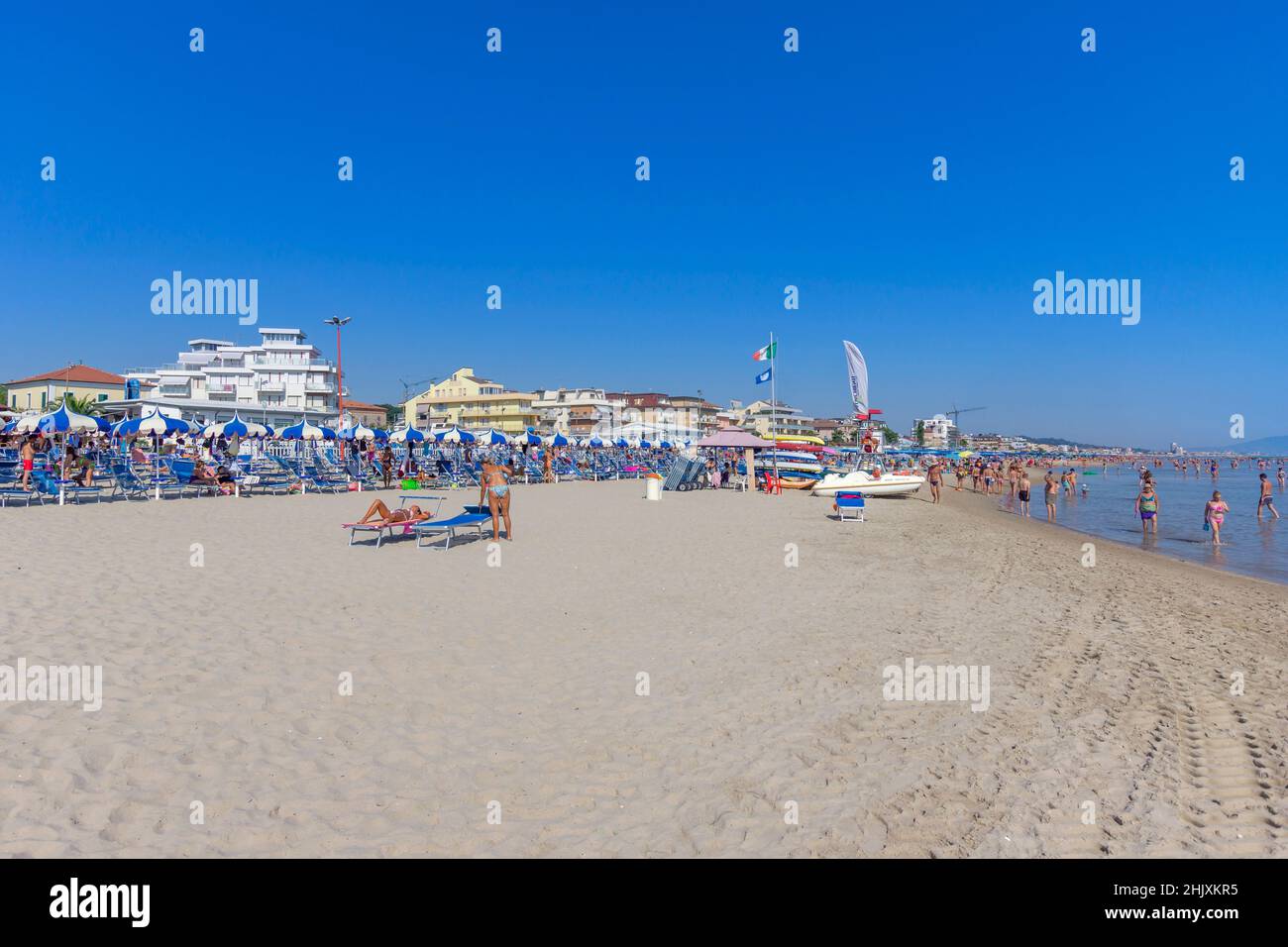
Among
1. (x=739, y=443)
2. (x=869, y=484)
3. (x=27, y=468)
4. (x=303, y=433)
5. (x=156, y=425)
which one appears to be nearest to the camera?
(x=27, y=468)

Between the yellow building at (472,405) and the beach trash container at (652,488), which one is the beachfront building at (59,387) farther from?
the beach trash container at (652,488)

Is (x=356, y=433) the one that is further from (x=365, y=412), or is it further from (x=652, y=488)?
(x=365, y=412)

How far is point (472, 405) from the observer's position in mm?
84375

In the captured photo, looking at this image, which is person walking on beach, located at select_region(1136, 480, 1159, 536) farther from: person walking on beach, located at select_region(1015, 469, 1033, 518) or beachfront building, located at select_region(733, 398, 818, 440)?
beachfront building, located at select_region(733, 398, 818, 440)

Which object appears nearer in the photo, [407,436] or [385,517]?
[385,517]

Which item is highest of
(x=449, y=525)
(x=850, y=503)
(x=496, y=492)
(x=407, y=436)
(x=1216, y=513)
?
(x=407, y=436)

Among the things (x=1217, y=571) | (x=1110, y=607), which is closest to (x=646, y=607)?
(x=1110, y=607)

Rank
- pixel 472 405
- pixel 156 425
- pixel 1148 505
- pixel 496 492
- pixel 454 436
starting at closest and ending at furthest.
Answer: pixel 496 492 < pixel 1148 505 < pixel 156 425 < pixel 454 436 < pixel 472 405

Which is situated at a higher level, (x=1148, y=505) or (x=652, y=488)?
(x=652, y=488)

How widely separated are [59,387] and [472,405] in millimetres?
39200

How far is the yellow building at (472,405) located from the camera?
3211 inches

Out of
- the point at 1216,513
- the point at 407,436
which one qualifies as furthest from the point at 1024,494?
the point at 407,436

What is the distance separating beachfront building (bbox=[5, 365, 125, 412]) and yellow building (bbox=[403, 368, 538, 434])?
28840 mm

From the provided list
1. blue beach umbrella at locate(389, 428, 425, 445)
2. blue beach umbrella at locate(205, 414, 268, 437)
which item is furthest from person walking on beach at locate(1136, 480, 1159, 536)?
blue beach umbrella at locate(205, 414, 268, 437)
